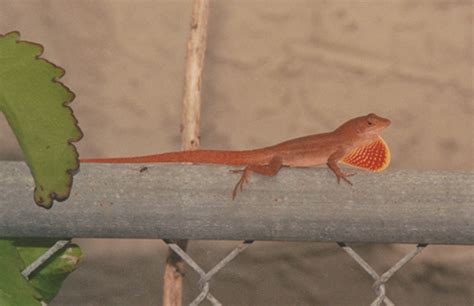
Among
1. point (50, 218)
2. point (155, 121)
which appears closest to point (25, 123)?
point (50, 218)

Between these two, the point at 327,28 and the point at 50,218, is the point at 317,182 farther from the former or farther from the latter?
the point at 327,28

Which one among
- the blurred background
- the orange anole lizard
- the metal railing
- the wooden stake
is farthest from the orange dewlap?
the blurred background

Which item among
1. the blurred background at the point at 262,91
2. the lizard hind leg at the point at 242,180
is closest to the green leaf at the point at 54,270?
the lizard hind leg at the point at 242,180

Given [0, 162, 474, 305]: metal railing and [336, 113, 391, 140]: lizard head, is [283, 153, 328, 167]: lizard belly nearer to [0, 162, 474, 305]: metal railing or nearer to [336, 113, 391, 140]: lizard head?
[336, 113, 391, 140]: lizard head

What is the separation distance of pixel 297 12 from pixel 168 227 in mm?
2542

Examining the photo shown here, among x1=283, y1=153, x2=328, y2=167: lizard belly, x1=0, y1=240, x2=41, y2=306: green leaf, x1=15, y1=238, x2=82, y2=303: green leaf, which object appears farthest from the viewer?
x1=283, y1=153, x2=328, y2=167: lizard belly

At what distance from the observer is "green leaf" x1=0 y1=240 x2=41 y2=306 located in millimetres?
758

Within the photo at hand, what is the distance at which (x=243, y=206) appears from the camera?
2.60 ft

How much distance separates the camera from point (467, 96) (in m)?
3.43

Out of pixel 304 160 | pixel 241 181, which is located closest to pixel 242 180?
pixel 241 181

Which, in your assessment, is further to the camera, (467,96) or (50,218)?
(467,96)

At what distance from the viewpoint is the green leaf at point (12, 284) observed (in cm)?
76

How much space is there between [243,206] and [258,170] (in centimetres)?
9

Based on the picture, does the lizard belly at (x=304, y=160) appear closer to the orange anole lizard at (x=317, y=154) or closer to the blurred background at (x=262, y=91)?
the orange anole lizard at (x=317, y=154)
